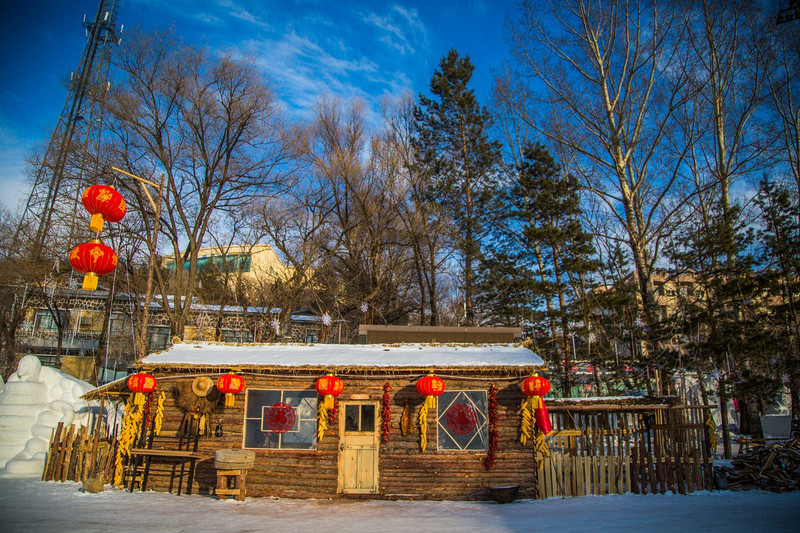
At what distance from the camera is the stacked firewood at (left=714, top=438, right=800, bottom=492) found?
1159cm

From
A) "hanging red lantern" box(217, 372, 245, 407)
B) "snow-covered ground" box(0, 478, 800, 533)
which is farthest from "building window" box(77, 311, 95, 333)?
"hanging red lantern" box(217, 372, 245, 407)

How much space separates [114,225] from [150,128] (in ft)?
16.7

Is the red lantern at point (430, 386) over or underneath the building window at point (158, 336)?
underneath

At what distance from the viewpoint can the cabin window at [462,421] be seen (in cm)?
1140

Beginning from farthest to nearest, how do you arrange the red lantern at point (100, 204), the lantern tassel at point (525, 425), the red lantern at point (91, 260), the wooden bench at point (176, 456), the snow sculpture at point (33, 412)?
the snow sculpture at point (33, 412) → the lantern tassel at point (525, 425) → the wooden bench at point (176, 456) → the red lantern at point (100, 204) → the red lantern at point (91, 260)

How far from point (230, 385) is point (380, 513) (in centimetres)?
441

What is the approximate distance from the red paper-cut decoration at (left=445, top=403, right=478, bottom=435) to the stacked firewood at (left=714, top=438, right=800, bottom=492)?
Answer: 6.45m

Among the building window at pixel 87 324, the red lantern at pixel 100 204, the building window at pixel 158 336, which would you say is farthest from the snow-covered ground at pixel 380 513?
the building window at pixel 87 324

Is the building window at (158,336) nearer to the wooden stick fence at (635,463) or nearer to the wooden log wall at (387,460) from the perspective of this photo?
the wooden log wall at (387,460)

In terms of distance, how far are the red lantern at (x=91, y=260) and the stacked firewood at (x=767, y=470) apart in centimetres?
1507

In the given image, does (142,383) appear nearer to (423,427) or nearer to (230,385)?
(230,385)

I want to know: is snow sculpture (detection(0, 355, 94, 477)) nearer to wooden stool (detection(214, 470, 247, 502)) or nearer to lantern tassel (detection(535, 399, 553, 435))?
wooden stool (detection(214, 470, 247, 502))

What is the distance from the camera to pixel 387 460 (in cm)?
1129

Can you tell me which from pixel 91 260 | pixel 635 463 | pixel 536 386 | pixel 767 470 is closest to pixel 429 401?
pixel 536 386
